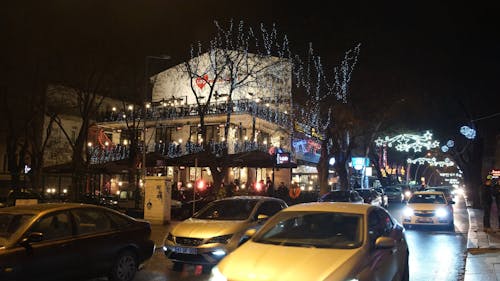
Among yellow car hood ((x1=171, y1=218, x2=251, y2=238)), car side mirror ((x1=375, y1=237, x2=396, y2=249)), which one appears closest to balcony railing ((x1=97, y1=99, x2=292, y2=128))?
yellow car hood ((x1=171, y1=218, x2=251, y2=238))

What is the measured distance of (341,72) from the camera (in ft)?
102

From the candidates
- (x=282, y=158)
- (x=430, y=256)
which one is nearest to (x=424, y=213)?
(x=430, y=256)

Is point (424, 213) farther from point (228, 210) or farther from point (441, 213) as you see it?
point (228, 210)

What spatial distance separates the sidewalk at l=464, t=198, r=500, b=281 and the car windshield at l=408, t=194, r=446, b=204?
5.48ft

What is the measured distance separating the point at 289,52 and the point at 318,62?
1.99 meters

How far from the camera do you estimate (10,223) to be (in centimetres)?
764

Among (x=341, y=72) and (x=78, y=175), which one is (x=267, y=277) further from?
(x=341, y=72)

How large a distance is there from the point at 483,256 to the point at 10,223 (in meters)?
10.6

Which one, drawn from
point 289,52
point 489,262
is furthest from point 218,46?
point 489,262

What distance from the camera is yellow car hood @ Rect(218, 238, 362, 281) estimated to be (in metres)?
5.43

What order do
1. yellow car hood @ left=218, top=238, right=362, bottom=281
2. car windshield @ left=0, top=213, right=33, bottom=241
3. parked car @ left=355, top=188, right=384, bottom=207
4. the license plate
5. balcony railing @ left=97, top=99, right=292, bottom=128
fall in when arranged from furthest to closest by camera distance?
balcony railing @ left=97, top=99, right=292, bottom=128
parked car @ left=355, top=188, right=384, bottom=207
the license plate
car windshield @ left=0, top=213, right=33, bottom=241
yellow car hood @ left=218, top=238, right=362, bottom=281

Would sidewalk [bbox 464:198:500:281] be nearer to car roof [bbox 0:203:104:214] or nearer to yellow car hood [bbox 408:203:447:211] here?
yellow car hood [bbox 408:203:447:211]

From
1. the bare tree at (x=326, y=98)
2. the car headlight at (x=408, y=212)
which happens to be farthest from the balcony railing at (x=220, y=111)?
the car headlight at (x=408, y=212)

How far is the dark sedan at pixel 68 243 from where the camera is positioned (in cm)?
704
